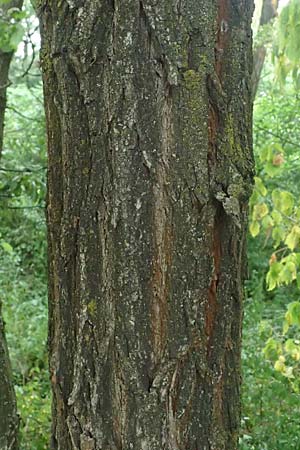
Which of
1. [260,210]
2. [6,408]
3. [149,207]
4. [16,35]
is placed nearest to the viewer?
[149,207]

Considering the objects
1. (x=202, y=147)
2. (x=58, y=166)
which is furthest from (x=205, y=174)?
(x=58, y=166)

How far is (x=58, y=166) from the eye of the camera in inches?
44.7

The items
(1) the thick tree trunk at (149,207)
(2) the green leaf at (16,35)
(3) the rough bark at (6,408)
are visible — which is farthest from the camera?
(2) the green leaf at (16,35)

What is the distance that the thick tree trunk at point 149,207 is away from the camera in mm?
1033

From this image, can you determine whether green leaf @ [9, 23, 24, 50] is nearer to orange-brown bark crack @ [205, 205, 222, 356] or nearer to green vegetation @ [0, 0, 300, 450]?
green vegetation @ [0, 0, 300, 450]

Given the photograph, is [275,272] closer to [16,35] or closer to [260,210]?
[260,210]

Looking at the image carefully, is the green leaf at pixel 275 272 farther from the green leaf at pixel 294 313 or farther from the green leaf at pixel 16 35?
the green leaf at pixel 16 35

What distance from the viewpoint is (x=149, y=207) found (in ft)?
3.44

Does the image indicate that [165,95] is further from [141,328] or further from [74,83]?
[141,328]

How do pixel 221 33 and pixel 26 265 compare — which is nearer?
pixel 221 33

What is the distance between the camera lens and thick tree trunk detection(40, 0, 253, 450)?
1033 millimetres

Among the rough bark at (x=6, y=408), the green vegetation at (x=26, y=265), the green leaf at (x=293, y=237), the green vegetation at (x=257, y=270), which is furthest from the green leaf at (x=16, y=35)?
the green leaf at (x=293, y=237)

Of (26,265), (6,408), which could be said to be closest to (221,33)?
(6,408)

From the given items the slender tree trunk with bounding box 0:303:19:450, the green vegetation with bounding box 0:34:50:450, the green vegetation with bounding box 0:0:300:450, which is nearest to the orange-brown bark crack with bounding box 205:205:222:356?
the green vegetation with bounding box 0:0:300:450
